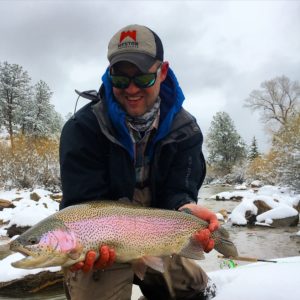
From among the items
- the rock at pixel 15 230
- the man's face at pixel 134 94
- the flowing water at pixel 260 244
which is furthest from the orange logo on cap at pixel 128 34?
the rock at pixel 15 230

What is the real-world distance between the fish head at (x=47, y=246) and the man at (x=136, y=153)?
749 millimetres

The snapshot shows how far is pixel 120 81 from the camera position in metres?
3.22

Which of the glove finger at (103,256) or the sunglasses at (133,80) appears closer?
the glove finger at (103,256)

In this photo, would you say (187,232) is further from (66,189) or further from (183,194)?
(66,189)

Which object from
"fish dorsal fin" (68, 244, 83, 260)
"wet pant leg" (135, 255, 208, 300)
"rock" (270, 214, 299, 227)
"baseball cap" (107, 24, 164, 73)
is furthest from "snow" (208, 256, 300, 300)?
"rock" (270, 214, 299, 227)

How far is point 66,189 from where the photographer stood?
134 inches

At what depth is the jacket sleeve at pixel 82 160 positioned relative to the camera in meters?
3.36

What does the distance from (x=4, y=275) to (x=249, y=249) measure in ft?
16.8

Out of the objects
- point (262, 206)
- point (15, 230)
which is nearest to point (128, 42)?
point (15, 230)

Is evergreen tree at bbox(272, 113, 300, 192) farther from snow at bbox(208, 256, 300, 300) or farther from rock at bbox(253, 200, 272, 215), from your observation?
snow at bbox(208, 256, 300, 300)

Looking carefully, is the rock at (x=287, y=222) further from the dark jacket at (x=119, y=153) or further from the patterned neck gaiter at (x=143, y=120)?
the patterned neck gaiter at (x=143, y=120)

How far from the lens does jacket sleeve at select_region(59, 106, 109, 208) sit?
11.0 feet

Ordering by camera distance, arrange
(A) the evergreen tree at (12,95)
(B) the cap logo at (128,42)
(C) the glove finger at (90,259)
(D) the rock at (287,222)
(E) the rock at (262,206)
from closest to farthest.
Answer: (C) the glove finger at (90,259)
(B) the cap logo at (128,42)
(D) the rock at (287,222)
(E) the rock at (262,206)
(A) the evergreen tree at (12,95)

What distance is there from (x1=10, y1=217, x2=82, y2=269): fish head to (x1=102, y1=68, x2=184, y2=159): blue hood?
3.58 feet
